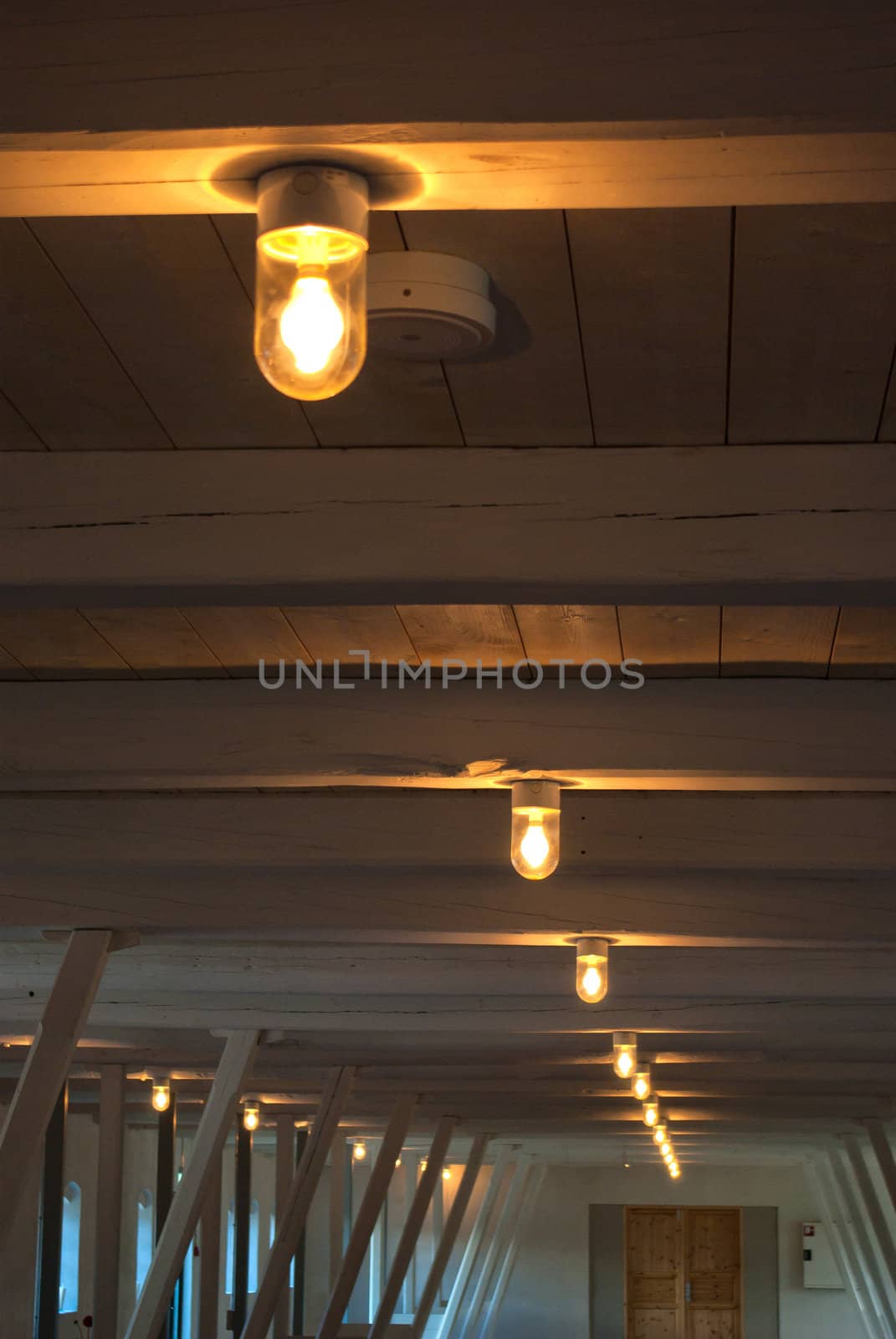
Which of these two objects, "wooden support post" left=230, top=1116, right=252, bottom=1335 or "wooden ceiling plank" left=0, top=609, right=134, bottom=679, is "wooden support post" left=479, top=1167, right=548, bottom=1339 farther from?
"wooden ceiling plank" left=0, top=609, right=134, bottom=679

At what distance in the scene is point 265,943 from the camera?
7.23 m

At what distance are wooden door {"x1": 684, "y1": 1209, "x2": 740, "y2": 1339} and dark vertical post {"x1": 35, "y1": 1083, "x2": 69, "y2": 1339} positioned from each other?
18.8 meters

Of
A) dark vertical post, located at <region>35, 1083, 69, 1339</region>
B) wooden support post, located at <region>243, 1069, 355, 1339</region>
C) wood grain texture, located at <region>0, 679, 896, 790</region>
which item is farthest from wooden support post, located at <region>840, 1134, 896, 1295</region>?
wood grain texture, located at <region>0, 679, 896, 790</region>

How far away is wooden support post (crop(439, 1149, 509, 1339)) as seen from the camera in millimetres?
23844

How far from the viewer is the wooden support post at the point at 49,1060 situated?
6.34m

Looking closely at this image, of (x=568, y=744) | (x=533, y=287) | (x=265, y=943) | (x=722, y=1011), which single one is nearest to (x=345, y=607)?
(x=568, y=744)

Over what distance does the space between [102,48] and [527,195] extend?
0.52m

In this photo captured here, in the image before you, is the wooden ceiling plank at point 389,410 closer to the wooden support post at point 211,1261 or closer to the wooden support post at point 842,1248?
the wooden support post at point 211,1261

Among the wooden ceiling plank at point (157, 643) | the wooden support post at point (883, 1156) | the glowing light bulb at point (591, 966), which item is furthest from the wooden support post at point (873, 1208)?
the wooden ceiling plank at point (157, 643)

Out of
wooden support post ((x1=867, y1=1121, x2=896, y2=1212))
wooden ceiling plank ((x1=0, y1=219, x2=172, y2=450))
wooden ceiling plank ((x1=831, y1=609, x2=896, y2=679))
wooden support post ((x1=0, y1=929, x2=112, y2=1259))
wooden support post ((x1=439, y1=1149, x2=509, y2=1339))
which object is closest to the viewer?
wooden ceiling plank ((x1=0, y1=219, x2=172, y2=450))

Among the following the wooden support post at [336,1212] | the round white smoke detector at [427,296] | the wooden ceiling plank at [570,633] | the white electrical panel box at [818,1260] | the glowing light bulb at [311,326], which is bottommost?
the glowing light bulb at [311,326]

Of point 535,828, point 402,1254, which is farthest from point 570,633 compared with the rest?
point 402,1254

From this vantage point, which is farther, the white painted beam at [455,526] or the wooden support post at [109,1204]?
the wooden support post at [109,1204]
